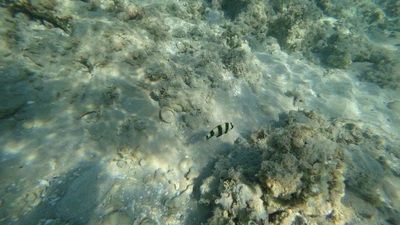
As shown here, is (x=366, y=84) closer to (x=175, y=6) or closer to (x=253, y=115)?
(x=253, y=115)

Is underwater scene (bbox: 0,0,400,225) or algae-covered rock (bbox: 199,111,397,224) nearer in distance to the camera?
algae-covered rock (bbox: 199,111,397,224)

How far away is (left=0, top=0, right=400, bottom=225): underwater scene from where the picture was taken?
309cm

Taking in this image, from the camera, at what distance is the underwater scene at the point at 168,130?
309 centimetres

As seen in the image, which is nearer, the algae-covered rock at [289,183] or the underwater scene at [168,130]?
the algae-covered rock at [289,183]

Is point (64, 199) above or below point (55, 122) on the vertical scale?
below

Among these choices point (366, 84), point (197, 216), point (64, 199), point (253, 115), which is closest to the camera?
point (64, 199)

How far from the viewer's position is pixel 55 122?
4090 millimetres

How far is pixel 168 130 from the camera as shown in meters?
4.43

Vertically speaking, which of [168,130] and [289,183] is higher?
[289,183]

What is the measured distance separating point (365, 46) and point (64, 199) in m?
12.7

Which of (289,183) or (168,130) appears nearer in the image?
(289,183)

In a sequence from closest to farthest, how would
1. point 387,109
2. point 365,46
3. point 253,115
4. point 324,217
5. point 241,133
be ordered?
1. point 324,217
2. point 241,133
3. point 253,115
4. point 387,109
5. point 365,46

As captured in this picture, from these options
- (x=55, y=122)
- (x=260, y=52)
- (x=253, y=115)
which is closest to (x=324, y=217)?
(x=253, y=115)

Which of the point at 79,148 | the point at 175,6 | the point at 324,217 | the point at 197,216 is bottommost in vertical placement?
the point at 197,216
